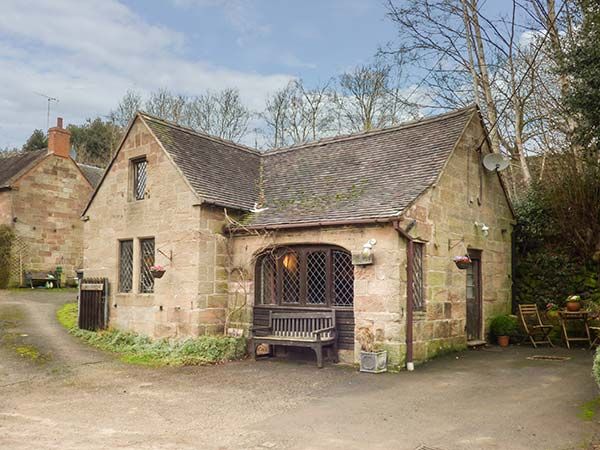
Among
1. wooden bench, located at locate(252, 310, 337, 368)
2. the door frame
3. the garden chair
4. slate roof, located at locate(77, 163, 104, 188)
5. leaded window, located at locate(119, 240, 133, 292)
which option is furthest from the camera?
slate roof, located at locate(77, 163, 104, 188)

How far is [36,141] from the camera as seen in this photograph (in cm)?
3938

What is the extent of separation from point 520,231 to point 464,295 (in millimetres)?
3991

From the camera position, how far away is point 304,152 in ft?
54.2

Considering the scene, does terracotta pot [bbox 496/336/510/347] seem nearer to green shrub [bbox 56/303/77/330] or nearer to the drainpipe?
the drainpipe

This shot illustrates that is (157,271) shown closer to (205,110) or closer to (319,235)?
(319,235)

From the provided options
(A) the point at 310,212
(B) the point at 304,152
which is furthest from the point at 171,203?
(B) the point at 304,152

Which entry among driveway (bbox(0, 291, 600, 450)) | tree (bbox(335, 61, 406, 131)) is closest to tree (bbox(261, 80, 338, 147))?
tree (bbox(335, 61, 406, 131))

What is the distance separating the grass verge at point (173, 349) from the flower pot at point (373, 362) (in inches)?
125

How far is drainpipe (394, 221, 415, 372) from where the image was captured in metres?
11.0

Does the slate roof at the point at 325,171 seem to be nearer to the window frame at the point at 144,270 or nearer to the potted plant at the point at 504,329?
the window frame at the point at 144,270

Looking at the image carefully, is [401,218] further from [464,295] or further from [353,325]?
[464,295]

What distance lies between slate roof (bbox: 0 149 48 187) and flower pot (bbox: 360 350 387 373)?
1938 cm

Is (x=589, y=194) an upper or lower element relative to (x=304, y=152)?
lower

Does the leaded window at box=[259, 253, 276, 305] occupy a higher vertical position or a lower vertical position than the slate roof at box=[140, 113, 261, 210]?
lower
